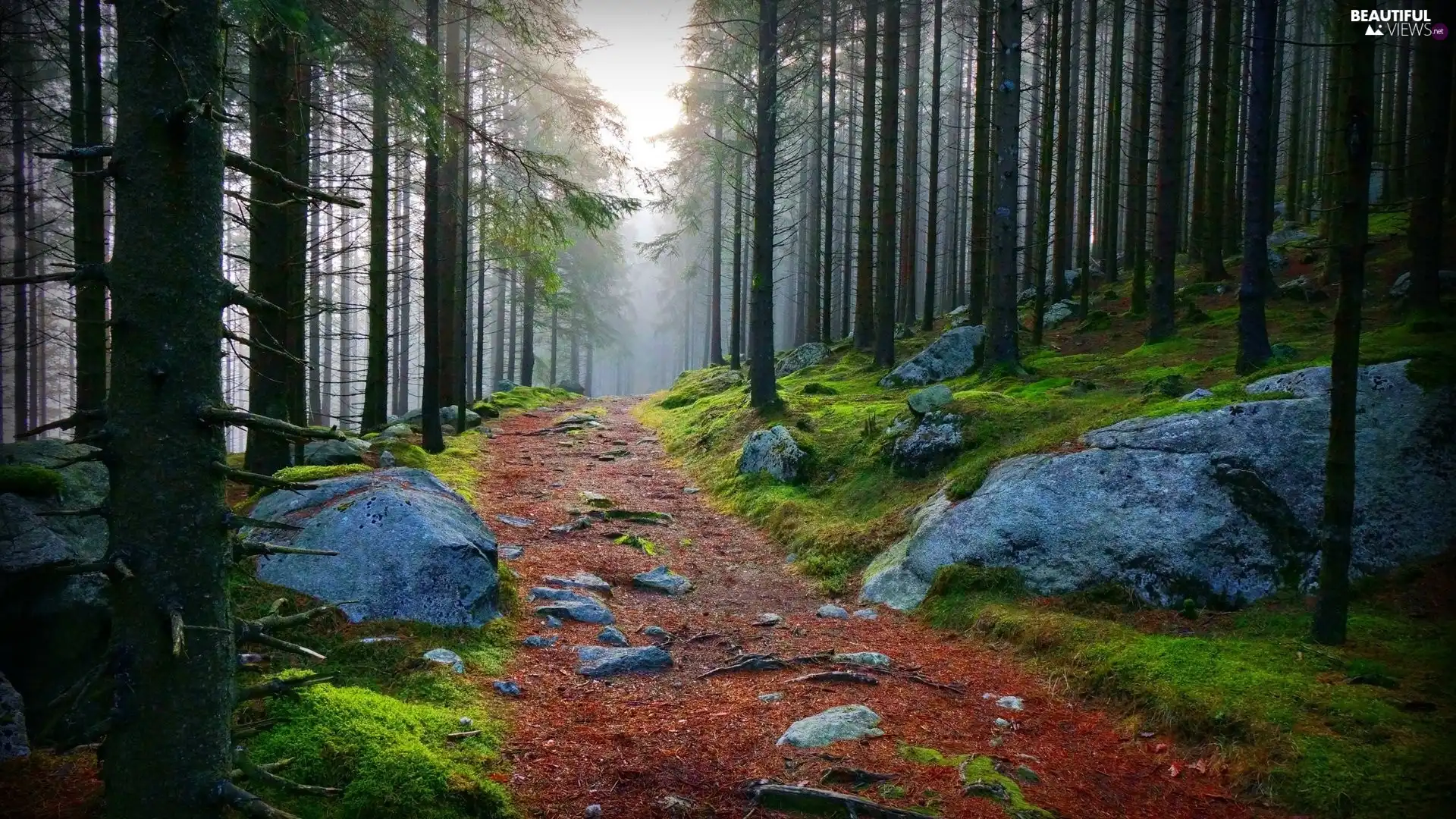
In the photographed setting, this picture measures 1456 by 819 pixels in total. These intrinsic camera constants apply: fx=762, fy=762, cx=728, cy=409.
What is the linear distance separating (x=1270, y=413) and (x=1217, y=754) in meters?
4.30

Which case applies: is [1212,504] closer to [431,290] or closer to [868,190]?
[431,290]

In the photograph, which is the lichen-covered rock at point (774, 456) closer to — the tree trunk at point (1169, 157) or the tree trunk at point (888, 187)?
the tree trunk at point (888, 187)

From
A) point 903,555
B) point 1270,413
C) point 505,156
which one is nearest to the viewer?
point 1270,413

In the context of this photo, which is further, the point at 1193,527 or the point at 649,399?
the point at 649,399

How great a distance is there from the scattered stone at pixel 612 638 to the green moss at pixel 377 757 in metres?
2.06

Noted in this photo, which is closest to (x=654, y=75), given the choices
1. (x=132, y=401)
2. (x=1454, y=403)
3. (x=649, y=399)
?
(x=649, y=399)

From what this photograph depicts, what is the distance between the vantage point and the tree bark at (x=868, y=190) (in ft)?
54.7

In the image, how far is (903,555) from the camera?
8211mm

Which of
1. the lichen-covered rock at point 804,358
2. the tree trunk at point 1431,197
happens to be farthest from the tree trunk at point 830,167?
the tree trunk at point 1431,197

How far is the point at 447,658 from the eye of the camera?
5.40 meters

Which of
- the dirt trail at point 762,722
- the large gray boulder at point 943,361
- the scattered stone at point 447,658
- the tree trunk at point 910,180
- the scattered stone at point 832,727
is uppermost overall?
the tree trunk at point 910,180

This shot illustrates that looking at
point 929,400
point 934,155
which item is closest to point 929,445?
point 929,400

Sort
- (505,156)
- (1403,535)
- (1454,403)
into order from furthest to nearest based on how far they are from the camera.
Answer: (505,156)
(1454,403)
(1403,535)

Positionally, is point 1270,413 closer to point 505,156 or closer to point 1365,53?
point 1365,53
